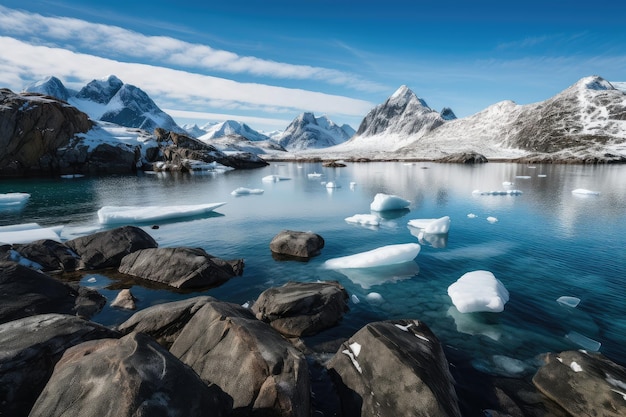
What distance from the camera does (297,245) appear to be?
1898 centimetres

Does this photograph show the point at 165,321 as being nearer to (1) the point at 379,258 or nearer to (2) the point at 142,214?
(1) the point at 379,258

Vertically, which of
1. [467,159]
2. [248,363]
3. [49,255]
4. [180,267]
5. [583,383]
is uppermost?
[467,159]

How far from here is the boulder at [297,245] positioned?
61.6 ft

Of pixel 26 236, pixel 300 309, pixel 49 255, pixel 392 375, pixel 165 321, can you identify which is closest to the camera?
pixel 392 375

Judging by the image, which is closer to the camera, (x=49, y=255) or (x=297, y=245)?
(x=49, y=255)

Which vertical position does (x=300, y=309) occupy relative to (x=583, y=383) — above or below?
above

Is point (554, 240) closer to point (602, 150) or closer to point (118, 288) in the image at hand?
point (118, 288)

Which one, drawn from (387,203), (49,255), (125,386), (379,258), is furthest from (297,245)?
(387,203)

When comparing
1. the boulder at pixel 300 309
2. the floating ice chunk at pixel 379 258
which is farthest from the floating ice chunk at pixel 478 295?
the boulder at pixel 300 309

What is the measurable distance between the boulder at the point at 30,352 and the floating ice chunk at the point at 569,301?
52.7ft

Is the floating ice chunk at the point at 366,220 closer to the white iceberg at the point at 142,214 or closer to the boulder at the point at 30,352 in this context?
the white iceberg at the point at 142,214

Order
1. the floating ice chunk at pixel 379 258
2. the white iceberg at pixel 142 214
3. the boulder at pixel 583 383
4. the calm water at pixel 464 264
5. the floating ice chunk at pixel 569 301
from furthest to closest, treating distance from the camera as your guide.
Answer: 1. the white iceberg at pixel 142 214
2. the floating ice chunk at pixel 379 258
3. the floating ice chunk at pixel 569 301
4. the calm water at pixel 464 264
5. the boulder at pixel 583 383

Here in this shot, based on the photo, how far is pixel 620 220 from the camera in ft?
86.0

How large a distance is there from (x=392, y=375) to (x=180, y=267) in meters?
11.5
